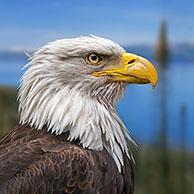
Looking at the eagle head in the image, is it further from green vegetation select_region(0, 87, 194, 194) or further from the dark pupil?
green vegetation select_region(0, 87, 194, 194)

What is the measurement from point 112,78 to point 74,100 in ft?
0.52

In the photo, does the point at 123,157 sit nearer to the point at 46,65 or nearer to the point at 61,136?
the point at 61,136

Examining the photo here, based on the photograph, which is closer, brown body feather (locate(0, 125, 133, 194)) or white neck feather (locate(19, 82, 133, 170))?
brown body feather (locate(0, 125, 133, 194))

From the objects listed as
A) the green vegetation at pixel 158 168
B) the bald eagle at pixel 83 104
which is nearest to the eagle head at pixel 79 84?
the bald eagle at pixel 83 104

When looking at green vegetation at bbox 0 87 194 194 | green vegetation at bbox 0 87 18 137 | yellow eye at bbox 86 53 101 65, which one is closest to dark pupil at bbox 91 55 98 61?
yellow eye at bbox 86 53 101 65

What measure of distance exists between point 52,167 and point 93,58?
444 mm

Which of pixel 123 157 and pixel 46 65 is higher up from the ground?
pixel 46 65

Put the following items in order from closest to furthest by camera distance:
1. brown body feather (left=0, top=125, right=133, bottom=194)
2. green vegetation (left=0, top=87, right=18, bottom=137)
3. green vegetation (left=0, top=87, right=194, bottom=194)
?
brown body feather (left=0, top=125, right=133, bottom=194) → green vegetation (left=0, top=87, right=18, bottom=137) → green vegetation (left=0, top=87, right=194, bottom=194)

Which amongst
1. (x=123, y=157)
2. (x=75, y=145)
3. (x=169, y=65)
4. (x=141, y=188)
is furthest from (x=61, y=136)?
(x=141, y=188)

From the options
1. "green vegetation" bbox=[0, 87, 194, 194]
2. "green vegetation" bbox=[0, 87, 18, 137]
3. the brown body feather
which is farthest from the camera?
"green vegetation" bbox=[0, 87, 194, 194]

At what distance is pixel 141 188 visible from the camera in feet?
18.0

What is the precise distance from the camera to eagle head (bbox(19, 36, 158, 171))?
9.19 ft

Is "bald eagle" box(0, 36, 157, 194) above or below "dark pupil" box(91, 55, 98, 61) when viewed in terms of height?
below

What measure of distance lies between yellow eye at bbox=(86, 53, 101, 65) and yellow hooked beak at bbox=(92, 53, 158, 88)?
4cm
